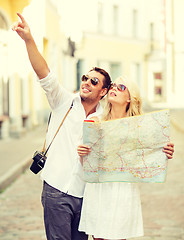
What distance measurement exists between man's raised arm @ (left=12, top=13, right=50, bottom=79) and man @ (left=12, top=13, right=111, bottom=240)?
8 centimetres

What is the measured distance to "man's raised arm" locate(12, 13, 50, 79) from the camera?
9.38ft

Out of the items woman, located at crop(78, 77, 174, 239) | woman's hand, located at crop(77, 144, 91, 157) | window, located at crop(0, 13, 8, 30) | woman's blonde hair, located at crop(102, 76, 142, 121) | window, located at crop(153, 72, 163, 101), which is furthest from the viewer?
window, located at crop(153, 72, 163, 101)

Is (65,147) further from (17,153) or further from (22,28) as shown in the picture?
(17,153)

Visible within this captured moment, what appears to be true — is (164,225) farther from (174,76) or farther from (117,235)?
(174,76)

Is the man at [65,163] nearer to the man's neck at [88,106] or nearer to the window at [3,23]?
the man's neck at [88,106]

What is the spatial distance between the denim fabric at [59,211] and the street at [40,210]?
2227 mm

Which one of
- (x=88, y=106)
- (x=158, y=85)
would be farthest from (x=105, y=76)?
(x=158, y=85)

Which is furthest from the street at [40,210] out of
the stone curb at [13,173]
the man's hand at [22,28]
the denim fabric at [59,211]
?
the man's hand at [22,28]

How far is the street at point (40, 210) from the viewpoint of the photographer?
18.1ft

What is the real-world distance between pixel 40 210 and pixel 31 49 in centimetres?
397

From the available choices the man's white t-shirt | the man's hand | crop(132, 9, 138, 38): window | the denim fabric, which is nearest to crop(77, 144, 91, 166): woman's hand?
the man's white t-shirt

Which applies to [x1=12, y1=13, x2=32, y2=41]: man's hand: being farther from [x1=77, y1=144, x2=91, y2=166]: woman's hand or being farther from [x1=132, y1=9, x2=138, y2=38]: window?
[x1=132, y1=9, x2=138, y2=38]: window

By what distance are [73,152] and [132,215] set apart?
54 centimetres

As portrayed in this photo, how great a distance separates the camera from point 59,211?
3.15 m
